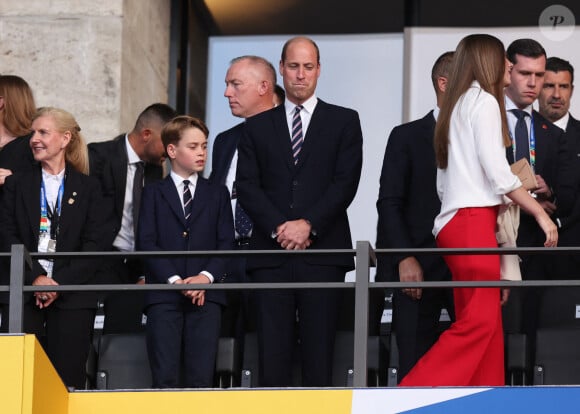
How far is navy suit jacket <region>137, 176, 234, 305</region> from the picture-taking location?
9781mm

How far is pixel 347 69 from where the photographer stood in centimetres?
1358

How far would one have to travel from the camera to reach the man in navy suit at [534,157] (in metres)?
9.81

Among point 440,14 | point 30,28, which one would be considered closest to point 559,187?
point 440,14

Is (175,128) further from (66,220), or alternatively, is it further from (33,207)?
(33,207)

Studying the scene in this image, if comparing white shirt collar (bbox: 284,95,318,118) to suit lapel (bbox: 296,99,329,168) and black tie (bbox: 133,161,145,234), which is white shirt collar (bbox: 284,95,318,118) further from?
black tie (bbox: 133,161,145,234)

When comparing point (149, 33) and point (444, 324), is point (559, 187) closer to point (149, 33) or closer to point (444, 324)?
point (444, 324)

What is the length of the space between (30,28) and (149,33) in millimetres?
979

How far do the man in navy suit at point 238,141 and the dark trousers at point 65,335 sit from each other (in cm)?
84

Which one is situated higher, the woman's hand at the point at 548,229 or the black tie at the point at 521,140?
the black tie at the point at 521,140

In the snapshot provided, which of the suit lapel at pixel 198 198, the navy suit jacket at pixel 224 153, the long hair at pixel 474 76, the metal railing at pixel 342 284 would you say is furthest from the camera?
the navy suit jacket at pixel 224 153

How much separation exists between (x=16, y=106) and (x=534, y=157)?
3.21 metres

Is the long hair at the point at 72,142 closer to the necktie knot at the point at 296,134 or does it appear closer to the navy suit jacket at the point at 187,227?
the navy suit jacket at the point at 187,227

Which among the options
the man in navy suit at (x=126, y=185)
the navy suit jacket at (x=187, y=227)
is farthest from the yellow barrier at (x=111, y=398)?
the man in navy suit at (x=126, y=185)

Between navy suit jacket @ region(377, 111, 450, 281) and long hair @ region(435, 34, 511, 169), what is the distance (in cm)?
66
